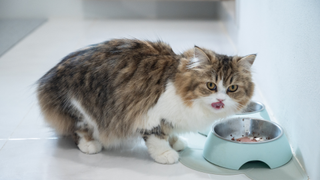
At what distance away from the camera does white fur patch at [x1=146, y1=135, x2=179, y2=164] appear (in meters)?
1.78

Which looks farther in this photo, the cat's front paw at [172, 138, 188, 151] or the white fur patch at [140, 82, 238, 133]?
the cat's front paw at [172, 138, 188, 151]

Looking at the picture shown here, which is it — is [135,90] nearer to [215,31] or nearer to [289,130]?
[289,130]

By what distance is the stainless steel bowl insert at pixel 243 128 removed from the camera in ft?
6.47

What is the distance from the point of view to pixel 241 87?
163 centimetres

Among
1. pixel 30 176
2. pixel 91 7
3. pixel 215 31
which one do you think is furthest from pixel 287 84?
pixel 91 7

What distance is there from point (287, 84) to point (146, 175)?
906 mm

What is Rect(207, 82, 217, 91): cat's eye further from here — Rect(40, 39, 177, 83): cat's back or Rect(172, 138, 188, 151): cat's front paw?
Rect(172, 138, 188, 151): cat's front paw

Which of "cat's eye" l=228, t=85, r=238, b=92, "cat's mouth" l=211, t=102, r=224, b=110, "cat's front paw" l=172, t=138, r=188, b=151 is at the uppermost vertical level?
"cat's eye" l=228, t=85, r=238, b=92

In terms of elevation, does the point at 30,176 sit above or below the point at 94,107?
below

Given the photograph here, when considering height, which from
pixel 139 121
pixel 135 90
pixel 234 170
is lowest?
pixel 234 170

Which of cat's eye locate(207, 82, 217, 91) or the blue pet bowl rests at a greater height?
cat's eye locate(207, 82, 217, 91)

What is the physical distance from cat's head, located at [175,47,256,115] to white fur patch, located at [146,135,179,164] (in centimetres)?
26

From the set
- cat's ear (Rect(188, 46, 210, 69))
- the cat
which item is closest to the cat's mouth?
the cat

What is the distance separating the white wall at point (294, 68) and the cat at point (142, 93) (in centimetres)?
26
